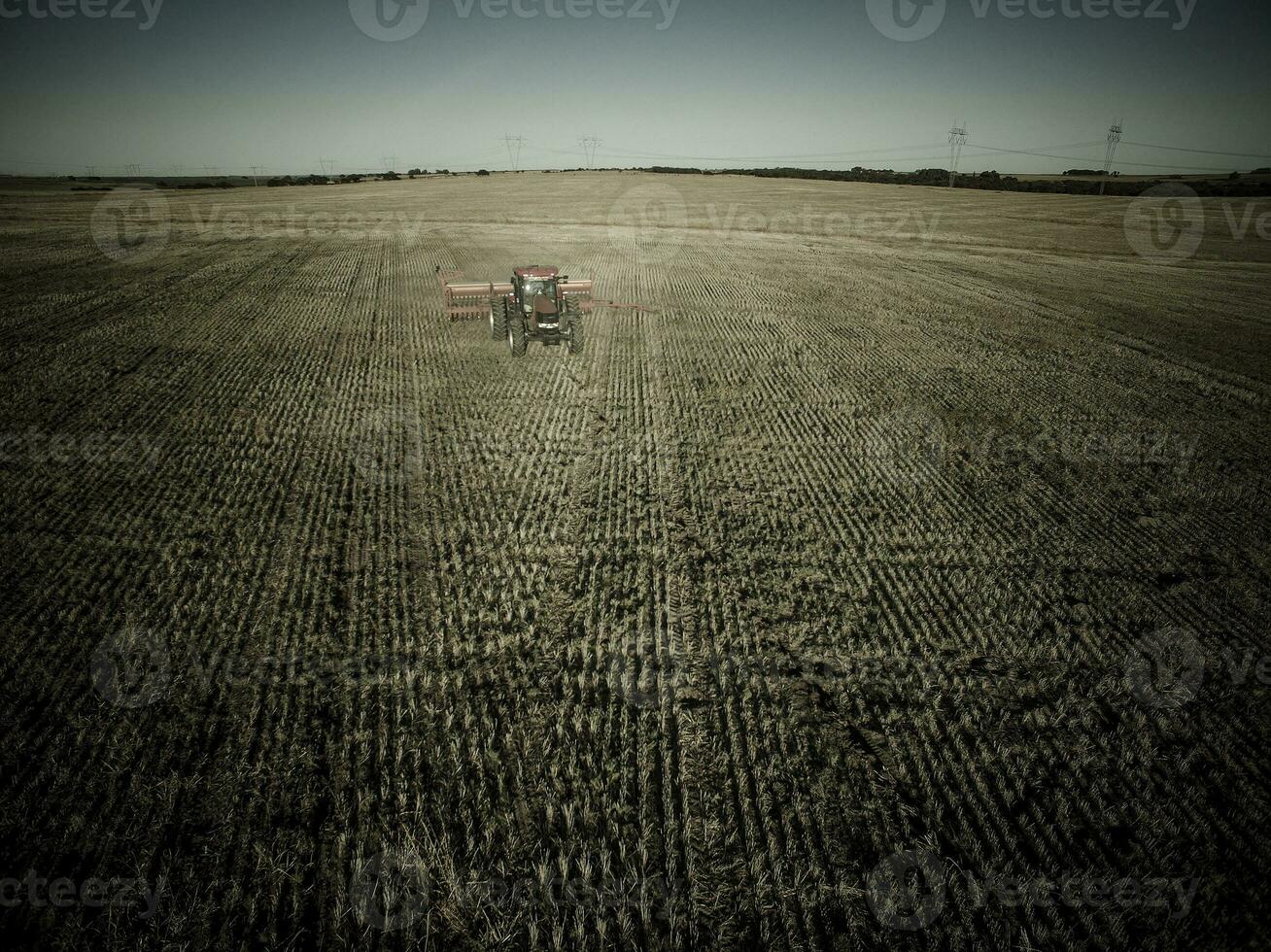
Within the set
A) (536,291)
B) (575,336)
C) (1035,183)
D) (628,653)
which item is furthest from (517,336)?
(1035,183)

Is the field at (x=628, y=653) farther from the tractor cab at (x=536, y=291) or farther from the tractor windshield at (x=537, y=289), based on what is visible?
the tractor windshield at (x=537, y=289)

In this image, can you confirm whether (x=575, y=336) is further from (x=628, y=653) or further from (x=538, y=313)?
(x=628, y=653)

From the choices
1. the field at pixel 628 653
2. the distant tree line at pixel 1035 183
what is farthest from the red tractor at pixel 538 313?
the distant tree line at pixel 1035 183

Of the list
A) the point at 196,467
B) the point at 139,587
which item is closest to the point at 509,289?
the point at 196,467

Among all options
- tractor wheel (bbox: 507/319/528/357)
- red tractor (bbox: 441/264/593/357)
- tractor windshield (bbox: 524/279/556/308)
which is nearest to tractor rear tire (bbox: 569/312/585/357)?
red tractor (bbox: 441/264/593/357)

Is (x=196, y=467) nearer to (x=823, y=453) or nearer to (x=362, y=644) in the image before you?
(x=362, y=644)

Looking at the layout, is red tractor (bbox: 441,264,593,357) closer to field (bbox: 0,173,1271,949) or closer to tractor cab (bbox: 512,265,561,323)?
tractor cab (bbox: 512,265,561,323)
